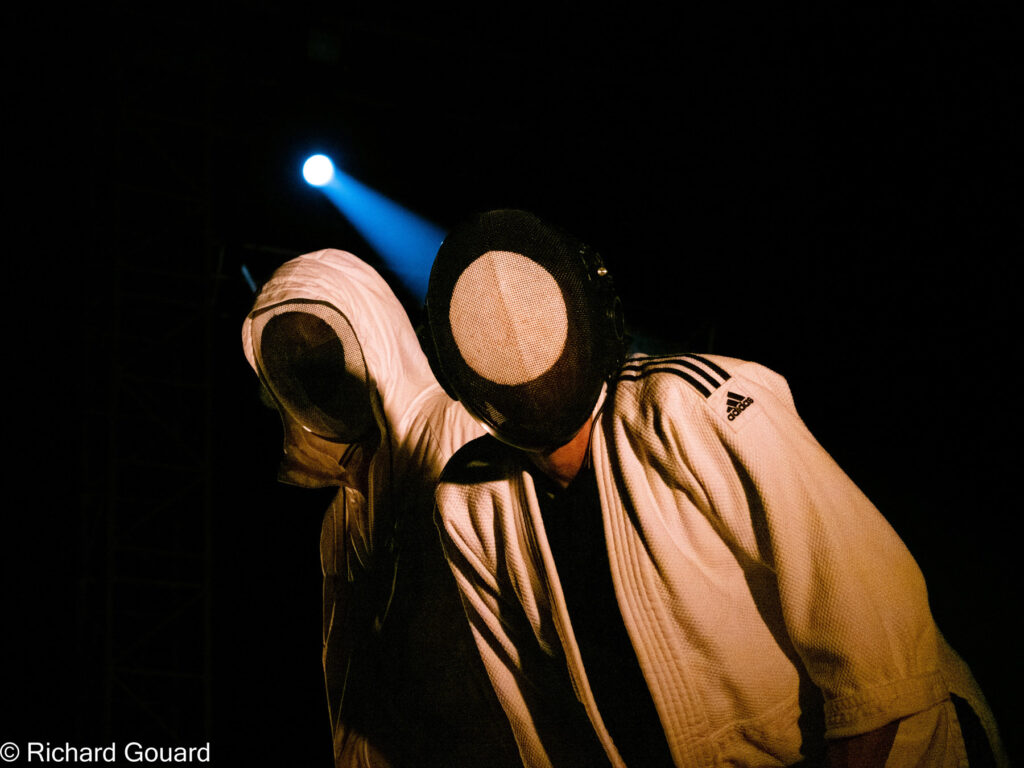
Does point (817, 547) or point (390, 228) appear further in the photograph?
point (390, 228)

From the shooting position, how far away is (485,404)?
3.75 feet

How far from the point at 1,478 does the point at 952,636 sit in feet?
11.5

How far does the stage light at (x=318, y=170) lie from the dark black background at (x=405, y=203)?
0.05 meters

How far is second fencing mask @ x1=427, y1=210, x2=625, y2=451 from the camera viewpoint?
1111 millimetres

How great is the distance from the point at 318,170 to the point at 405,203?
0.35 m

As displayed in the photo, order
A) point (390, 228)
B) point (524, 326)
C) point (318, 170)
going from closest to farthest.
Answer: point (524, 326) < point (318, 170) < point (390, 228)

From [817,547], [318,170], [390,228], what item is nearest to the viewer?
[817,547]

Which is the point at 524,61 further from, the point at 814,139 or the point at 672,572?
the point at 672,572

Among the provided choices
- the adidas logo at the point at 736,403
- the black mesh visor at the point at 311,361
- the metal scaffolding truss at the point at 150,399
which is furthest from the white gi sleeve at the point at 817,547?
the metal scaffolding truss at the point at 150,399

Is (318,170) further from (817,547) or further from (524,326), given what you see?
(817,547)

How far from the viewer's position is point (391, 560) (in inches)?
73.9

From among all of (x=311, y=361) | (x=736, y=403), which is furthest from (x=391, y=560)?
(x=736, y=403)

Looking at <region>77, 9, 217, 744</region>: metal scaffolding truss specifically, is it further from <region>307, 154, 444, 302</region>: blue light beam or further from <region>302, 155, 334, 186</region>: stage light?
<region>307, 154, 444, 302</region>: blue light beam

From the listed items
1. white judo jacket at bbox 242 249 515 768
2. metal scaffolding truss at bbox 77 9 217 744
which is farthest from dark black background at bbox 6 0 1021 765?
white judo jacket at bbox 242 249 515 768
